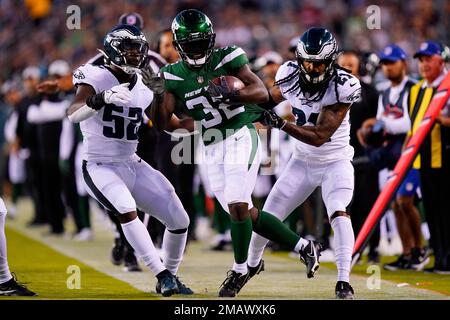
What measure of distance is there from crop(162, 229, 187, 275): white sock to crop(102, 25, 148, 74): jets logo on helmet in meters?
1.16

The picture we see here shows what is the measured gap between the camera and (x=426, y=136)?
871 centimetres

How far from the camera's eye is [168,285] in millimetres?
7047

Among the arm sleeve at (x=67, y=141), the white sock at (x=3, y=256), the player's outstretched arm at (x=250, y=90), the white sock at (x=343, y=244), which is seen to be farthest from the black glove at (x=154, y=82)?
the arm sleeve at (x=67, y=141)

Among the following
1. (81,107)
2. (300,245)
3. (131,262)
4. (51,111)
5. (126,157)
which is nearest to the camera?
(81,107)

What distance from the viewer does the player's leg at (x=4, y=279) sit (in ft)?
23.3

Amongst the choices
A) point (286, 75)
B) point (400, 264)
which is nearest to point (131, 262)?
point (400, 264)

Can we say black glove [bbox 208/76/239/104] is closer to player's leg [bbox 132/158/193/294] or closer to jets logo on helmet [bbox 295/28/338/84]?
jets logo on helmet [bbox 295/28/338/84]

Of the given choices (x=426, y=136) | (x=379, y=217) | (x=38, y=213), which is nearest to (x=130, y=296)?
(x=379, y=217)

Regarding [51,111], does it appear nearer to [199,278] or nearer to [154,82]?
[199,278]

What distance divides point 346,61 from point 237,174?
9.65ft

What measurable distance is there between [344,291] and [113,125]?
1900mm

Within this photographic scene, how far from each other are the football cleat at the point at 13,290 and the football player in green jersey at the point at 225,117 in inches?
50.1

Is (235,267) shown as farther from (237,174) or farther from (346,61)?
(346,61)

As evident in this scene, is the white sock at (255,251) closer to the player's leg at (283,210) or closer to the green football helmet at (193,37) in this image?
the player's leg at (283,210)
